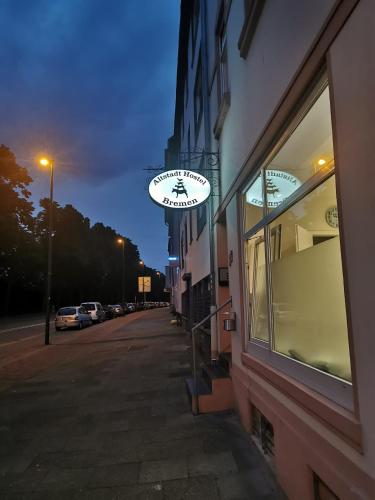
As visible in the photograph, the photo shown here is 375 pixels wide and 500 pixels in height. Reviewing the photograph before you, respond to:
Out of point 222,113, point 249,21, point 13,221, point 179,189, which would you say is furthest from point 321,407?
point 13,221

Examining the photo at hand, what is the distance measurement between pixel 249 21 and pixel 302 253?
2.98 meters

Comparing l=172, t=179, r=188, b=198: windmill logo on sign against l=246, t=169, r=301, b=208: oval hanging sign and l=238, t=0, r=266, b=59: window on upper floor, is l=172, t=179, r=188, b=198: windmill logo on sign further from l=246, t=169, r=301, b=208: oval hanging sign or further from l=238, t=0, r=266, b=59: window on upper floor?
l=238, t=0, r=266, b=59: window on upper floor

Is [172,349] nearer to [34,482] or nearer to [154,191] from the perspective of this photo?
[154,191]

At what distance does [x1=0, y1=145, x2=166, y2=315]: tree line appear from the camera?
36.7 meters

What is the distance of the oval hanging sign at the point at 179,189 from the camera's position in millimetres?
7152

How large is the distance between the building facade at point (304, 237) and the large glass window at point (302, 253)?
0.02 meters

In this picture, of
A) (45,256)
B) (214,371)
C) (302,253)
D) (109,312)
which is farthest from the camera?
(45,256)

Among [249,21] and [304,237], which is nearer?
[304,237]

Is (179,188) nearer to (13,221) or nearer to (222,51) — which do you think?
(222,51)

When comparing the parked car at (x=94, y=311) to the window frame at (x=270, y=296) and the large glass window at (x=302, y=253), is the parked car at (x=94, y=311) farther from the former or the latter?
the large glass window at (x=302, y=253)

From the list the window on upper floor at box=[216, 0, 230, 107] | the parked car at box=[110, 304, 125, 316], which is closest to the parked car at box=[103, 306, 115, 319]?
the parked car at box=[110, 304, 125, 316]

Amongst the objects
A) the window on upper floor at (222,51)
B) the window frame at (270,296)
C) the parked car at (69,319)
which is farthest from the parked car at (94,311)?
the window frame at (270,296)

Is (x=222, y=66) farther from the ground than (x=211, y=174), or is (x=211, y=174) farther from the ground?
(x=222, y=66)

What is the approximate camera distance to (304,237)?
3832mm
